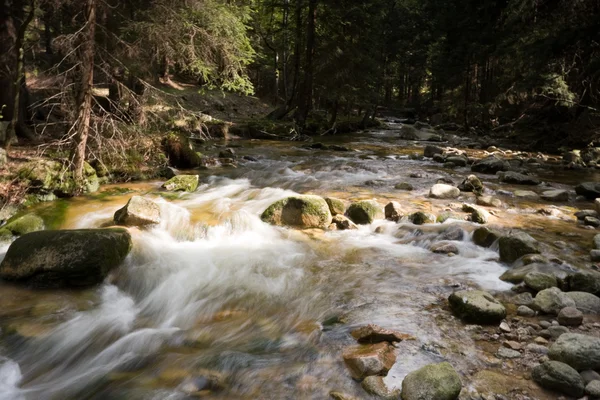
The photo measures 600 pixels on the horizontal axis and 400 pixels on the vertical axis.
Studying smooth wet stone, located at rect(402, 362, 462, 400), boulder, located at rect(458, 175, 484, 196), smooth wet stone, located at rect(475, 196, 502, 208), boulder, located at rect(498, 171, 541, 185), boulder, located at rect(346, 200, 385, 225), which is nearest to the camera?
smooth wet stone, located at rect(402, 362, 462, 400)

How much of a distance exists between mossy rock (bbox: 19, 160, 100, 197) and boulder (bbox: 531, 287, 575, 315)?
9.13 m

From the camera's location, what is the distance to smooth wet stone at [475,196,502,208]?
9.31 m

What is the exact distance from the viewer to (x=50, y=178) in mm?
8773

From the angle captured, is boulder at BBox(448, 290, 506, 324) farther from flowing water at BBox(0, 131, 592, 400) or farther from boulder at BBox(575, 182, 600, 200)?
boulder at BBox(575, 182, 600, 200)

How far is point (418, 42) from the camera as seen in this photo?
154ft

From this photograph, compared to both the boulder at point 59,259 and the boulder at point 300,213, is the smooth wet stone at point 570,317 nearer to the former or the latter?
the boulder at point 300,213

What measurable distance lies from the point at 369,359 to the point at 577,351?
1791 mm

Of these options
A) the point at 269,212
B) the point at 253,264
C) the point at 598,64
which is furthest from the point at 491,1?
the point at 253,264

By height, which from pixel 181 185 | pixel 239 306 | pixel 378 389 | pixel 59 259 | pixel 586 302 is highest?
pixel 181 185

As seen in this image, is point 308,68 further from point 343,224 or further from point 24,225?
point 24,225

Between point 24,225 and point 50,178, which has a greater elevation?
point 50,178

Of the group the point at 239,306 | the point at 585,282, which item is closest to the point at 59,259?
the point at 239,306

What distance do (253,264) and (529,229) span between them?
210 inches

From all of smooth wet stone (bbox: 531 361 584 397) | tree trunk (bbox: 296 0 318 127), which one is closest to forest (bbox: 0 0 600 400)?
smooth wet stone (bbox: 531 361 584 397)
